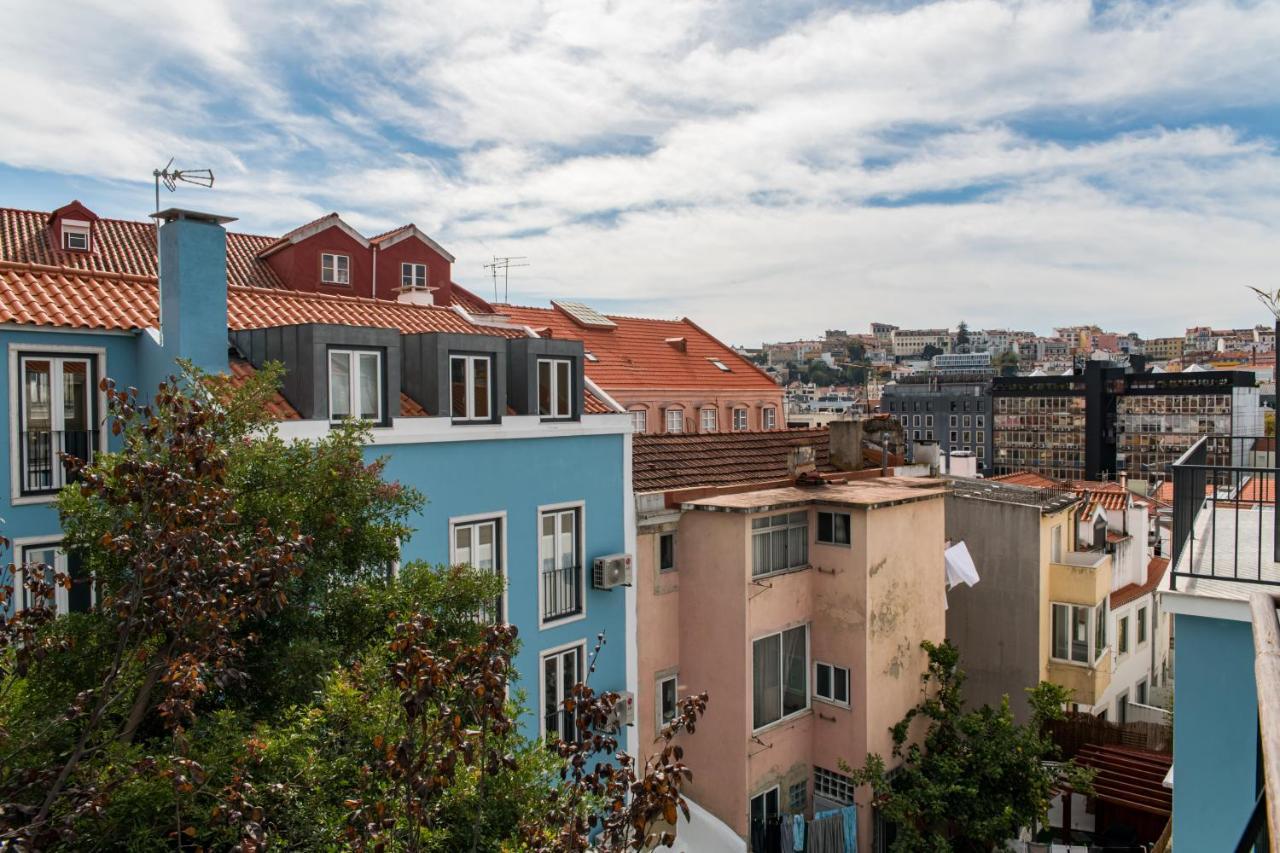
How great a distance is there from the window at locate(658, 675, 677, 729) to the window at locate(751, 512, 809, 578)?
260 cm

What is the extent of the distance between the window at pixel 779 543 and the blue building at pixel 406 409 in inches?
85.5

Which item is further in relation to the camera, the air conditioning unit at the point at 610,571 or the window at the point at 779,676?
the window at the point at 779,676

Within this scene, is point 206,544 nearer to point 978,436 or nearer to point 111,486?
point 111,486

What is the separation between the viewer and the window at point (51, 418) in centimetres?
979

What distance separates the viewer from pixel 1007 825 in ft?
49.1

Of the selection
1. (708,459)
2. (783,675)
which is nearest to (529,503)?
(708,459)

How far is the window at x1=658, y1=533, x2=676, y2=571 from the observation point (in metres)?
15.9

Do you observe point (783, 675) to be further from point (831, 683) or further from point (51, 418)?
point (51, 418)

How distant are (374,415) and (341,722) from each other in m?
6.76

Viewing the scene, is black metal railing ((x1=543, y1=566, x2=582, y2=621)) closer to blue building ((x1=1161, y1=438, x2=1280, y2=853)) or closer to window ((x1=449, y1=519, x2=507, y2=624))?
window ((x1=449, y1=519, x2=507, y2=624))

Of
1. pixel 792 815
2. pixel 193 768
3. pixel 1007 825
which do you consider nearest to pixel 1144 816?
pixel 1007 825

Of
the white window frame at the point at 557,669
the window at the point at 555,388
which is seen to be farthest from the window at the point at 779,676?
the window at the point at 555,388

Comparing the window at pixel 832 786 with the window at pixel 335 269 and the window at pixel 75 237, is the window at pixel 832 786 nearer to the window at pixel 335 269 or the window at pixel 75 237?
the window at pixel 335 269

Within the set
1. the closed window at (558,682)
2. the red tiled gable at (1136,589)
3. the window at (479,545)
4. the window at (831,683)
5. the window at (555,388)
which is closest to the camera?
the window at (479,545)
